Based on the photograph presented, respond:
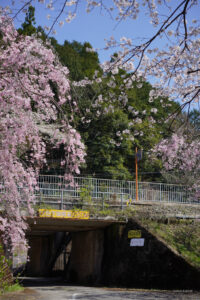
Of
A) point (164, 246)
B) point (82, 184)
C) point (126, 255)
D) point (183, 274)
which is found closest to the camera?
point (183, 274)

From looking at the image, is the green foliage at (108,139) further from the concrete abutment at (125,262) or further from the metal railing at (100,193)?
the concrete abutment at (125,262)

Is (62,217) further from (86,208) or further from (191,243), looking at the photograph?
(191,243)

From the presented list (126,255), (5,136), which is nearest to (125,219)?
(126,255)

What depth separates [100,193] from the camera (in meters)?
22.6

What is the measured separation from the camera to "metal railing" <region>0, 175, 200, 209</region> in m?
20.3

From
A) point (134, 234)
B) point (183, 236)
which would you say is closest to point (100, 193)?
point (134, 234)

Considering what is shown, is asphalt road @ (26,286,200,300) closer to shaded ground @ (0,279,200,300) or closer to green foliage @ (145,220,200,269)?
shaded ground @ (0,279,200,300)

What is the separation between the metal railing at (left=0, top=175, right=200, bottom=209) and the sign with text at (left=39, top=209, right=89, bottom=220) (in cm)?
84

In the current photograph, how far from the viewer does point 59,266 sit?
30.6 meters

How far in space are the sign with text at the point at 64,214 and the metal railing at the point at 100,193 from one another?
0.84 m

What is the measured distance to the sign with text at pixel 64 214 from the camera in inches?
710

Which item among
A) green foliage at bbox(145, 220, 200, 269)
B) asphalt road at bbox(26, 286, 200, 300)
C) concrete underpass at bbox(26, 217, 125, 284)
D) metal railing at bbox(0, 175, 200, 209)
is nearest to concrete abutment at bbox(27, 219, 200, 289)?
concrete underpass at bbox(26, 217, 125, 284)

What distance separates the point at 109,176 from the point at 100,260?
1176 centimetres

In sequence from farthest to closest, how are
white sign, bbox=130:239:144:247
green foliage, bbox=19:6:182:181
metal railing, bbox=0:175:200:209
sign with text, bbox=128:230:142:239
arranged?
green foliage, bbox=19:6:182:181 < metal railing, bbox=0:175:200:209 < sign with text, bbox=128:230:142:239 < white sign, bbox=130:239:144:247
